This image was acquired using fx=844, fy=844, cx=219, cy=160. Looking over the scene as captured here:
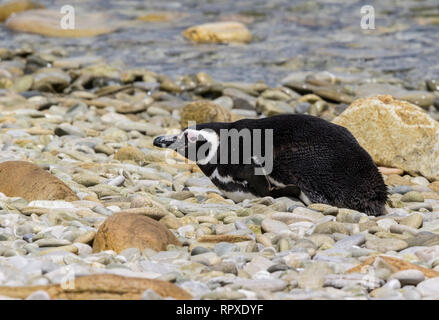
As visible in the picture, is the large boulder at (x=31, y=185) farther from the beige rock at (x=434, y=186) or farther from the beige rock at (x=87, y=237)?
the beige rock at (x=434, y=186)

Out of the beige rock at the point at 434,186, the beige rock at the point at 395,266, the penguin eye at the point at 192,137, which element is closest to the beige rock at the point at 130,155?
the penguin eye at the point at 192,137

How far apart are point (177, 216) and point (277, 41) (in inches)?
378

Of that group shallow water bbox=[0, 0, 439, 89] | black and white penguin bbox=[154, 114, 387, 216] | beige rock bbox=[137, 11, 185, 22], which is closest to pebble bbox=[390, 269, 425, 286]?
black and white penguin bbox=[154, 114, 387, 216]

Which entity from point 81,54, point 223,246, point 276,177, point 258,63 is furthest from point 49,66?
point 223,246

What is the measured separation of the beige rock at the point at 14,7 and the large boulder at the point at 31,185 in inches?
457

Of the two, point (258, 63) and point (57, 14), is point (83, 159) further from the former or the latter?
point (57, 14)

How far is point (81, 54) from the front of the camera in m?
13.6

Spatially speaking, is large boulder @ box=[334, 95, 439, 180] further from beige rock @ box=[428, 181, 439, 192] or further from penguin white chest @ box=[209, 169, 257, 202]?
penguin white chest @ box=[209, 169, 257, 202]

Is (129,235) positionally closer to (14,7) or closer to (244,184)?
(244,184)

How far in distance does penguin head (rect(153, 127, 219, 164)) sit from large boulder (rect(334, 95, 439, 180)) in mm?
1744

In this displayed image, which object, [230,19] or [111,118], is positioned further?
[230,19]

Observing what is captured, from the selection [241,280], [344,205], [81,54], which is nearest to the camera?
[241,280]
